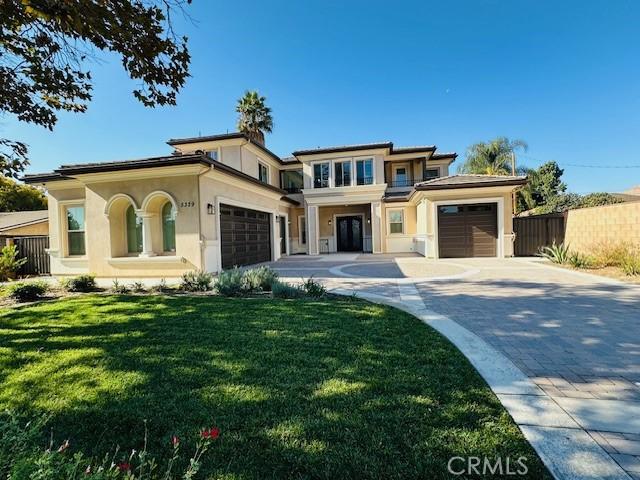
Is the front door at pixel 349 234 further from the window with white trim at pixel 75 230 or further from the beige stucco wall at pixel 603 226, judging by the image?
the window with white trim at pixel 75 230

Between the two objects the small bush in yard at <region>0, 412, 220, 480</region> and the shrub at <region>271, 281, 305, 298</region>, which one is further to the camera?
the shrub at <region>271, 281, 305, 298</region>

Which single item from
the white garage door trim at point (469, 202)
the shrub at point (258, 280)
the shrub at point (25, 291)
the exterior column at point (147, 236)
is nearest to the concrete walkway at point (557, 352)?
the shrub at point (258, 280)

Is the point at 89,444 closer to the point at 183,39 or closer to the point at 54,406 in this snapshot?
the point at 54,406

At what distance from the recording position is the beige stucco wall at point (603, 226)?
988 cm

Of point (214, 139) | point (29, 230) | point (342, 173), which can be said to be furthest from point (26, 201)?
point (342, 173)

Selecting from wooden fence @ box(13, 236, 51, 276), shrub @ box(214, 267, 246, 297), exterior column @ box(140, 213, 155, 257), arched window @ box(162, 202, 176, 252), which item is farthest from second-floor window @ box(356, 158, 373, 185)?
wooden fence @ box(13, 236, 51, 276)

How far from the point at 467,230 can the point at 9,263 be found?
20795mm

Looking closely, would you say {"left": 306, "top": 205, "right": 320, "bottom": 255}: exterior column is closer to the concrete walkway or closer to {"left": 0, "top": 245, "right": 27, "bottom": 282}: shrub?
the concrete walkway

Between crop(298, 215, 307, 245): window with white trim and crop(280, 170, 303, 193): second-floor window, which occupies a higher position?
crop(280, 170, 303, 193): second-floor window

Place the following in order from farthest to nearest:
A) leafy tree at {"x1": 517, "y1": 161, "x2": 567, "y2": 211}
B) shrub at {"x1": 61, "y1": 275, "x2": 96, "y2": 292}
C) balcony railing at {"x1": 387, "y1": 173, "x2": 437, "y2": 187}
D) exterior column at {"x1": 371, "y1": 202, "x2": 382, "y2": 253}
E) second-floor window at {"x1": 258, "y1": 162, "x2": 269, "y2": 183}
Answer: leafy tree at {"x1": 517, "y1": 161, "x2": 567, "y2": 211}, balcony railing at {"x1": 387, "y1": 173, "x2": 437, "y2": 187}, exterior column at {"x1": 371, "y1": 202, "x2": 382, "y2": 253}, second-floor window at {"x1": 258, "y1": 162, "x2": 269, "y2": 183}, shrub at {"x1": 61, "y1": 275, "x2": 96, "y2": 292}

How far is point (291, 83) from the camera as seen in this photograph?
577 inches

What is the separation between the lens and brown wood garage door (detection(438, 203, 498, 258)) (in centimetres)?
1570

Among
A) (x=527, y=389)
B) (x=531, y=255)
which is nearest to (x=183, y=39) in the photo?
(x=527, y=389)

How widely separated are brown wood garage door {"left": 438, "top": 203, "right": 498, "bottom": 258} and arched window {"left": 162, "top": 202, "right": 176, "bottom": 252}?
1275cm
